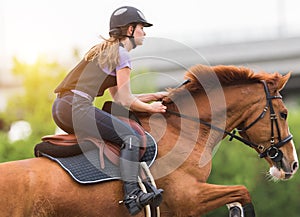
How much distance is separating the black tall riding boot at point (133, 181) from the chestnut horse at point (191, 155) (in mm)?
131

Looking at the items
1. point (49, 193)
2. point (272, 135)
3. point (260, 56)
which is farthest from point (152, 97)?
point (260, 56)

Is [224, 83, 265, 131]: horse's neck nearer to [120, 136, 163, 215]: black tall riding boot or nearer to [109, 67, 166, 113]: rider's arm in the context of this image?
[109, 67, 166, 113]: rider's arm

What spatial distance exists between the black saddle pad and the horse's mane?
923 mm

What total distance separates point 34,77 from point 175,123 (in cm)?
1824

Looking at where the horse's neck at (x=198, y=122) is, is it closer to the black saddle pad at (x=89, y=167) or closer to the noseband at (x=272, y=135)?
the noseband at (x=272, y=135)

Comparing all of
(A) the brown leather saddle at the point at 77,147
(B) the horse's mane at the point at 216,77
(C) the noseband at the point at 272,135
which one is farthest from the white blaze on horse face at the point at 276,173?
(A) the brown leather saddle at the point at 77,147

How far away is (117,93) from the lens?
6.39 meters

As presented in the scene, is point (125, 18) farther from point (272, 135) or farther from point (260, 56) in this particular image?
point (260, 56)

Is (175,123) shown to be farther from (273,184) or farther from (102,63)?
(273,184)

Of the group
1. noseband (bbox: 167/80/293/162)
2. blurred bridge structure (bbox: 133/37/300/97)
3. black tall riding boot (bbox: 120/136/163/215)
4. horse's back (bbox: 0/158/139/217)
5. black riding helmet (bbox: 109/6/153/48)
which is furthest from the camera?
blurred bridge structure (bbox: 133/37/300/97)

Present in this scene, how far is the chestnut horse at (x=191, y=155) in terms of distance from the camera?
5.86 m

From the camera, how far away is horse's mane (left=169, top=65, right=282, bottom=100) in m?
6.71

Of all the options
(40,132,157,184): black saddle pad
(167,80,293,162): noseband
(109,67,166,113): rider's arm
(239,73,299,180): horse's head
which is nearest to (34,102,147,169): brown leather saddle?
(40,132,157,184): black saddle pad

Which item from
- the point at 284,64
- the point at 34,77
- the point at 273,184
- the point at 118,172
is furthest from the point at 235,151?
the point at 284,64
